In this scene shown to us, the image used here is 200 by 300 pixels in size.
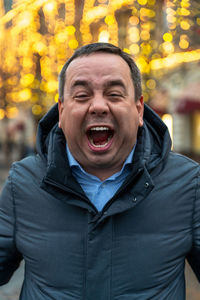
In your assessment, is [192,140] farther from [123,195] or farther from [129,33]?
[123,195]

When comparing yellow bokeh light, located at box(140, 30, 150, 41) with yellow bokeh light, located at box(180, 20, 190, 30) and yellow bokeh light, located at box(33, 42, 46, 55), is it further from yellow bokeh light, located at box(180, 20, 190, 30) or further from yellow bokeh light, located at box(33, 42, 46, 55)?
yellow bokeh light, located at box(33, 42, 46, 55)

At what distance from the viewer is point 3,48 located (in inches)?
564

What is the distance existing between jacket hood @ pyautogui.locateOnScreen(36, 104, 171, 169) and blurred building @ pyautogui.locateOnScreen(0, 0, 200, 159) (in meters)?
2.14

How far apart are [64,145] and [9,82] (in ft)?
47.5

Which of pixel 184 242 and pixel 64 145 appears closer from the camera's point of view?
pixel 184 242

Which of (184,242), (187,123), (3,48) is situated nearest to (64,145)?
(184,242)

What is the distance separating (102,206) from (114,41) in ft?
23.8

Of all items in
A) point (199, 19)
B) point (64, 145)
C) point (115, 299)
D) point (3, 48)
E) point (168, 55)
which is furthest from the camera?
point (3, 48)

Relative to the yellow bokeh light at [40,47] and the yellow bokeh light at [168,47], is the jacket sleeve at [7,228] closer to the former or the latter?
the yellow bokeh light at [168,47]

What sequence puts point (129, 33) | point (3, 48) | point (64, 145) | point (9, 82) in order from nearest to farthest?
point (64, 145) → point (129, 33) → point (3, 48) → point (9, 82)

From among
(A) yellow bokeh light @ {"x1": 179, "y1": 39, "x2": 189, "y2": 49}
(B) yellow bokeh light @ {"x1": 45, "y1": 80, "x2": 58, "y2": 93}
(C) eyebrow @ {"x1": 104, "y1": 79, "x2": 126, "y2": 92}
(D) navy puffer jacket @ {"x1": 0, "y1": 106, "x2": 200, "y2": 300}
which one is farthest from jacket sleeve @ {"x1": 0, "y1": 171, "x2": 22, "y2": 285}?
(B) yellow bokeh light @ {"x1": 45, "y1": 80, "x2": 58, "y2": 93}

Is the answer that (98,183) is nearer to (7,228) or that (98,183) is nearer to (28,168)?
(28,168)

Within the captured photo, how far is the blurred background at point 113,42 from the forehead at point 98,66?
2.28m

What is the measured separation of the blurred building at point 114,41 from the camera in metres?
5.48
